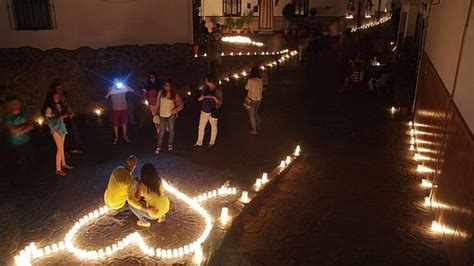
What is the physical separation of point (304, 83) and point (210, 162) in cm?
1027

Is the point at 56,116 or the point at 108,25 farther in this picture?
the point at 108,25

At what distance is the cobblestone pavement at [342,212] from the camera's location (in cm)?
672

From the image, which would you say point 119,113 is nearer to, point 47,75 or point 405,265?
point 47,75

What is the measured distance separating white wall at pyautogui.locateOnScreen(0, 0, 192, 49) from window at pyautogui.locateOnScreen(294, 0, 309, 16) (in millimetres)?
22029

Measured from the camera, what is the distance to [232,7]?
3341 cm

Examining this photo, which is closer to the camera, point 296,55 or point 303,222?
point 303,222

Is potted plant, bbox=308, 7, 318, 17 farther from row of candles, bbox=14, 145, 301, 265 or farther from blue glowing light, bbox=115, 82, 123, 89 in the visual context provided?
row of candles, bbox=14, 145, 301, 265

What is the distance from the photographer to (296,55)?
24.7m

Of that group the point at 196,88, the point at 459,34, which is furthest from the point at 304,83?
the point at 459,34

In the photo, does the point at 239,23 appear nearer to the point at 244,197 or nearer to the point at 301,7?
the point at 301,7

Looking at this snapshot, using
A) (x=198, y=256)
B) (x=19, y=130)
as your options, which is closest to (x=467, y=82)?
(x=198, y=256)

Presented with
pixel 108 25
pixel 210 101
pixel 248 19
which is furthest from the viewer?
pixel 248 19

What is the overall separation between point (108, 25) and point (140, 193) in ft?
29.8

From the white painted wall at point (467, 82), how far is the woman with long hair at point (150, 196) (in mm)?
4728
